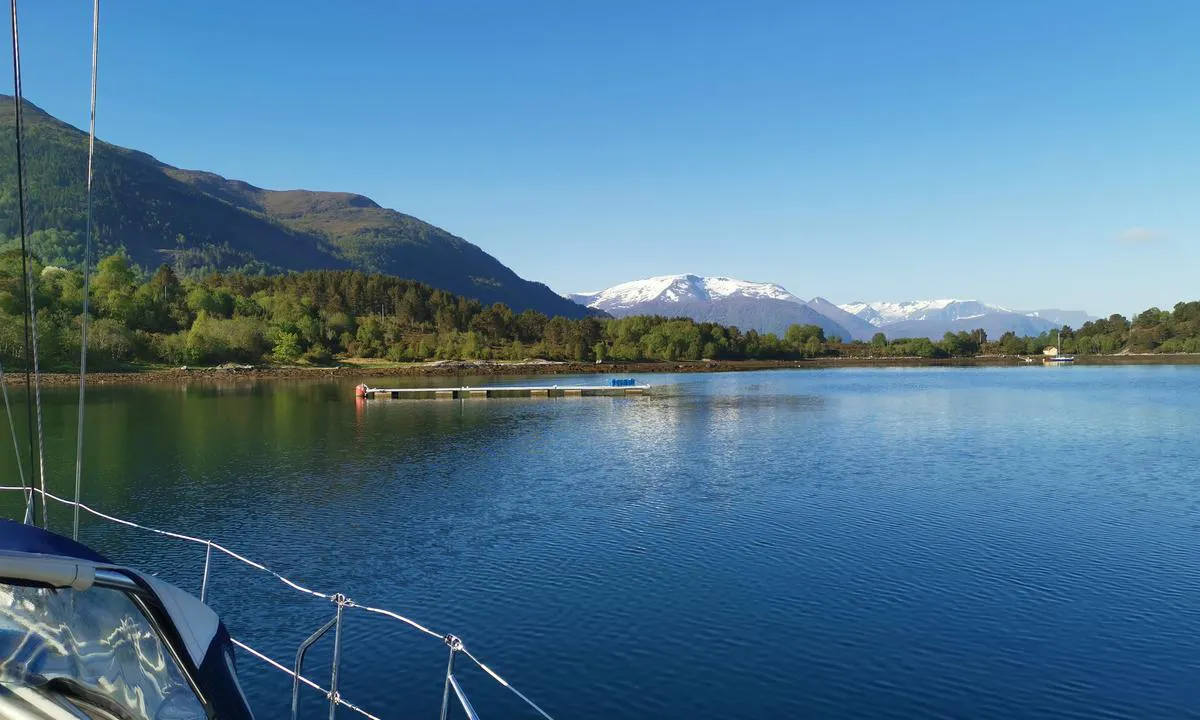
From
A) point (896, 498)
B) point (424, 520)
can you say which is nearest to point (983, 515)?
point (896, 498)

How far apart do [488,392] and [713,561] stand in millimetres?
96328

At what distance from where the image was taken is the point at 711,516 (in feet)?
120

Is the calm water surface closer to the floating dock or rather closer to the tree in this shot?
the floating dock

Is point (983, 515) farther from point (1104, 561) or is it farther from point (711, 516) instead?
point (711, 516)

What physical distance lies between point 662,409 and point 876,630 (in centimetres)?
7545

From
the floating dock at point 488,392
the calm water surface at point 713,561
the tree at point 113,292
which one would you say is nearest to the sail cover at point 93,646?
the calm water surface at point 713,561

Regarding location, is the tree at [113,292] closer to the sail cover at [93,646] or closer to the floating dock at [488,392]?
the floating dock at [488,392]

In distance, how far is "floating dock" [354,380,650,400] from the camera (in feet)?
379

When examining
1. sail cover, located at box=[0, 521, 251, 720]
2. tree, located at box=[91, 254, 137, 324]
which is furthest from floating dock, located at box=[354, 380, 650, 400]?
sail cover, located at box=[0, 521, 251, 720]

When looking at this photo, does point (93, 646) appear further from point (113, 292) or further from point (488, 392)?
point (113, 292)

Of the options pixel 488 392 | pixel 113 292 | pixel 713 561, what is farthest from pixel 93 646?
pixel 113 292

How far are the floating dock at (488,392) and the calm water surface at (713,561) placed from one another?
4881 centimetres

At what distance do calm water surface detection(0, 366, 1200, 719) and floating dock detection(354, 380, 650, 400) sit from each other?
160 feet

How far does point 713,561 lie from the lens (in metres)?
29.2
